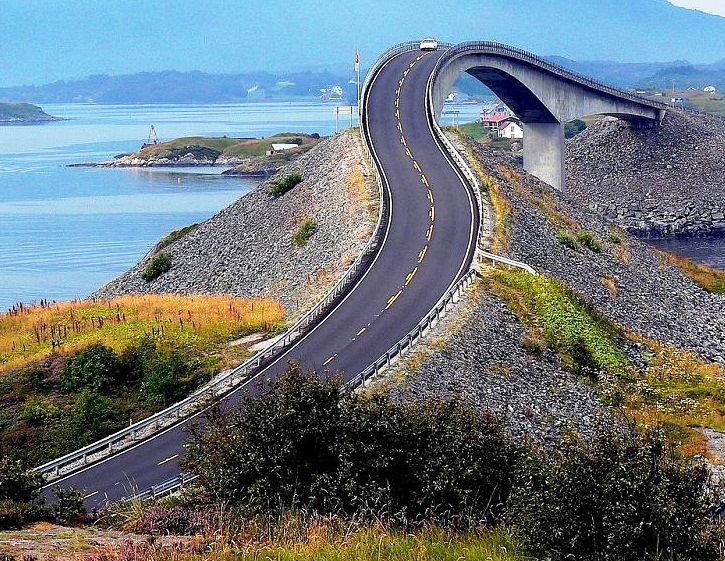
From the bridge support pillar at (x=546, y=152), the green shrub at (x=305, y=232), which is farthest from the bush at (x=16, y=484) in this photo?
the bridge support pillar at (x=546, y=152)

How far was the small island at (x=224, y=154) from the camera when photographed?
175 m

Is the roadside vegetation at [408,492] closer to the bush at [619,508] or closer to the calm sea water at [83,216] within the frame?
the bush at [619,508]

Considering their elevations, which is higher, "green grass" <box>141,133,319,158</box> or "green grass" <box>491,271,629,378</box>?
"green grass" <box>141,133,319,158</box>

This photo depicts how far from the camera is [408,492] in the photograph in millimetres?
18141

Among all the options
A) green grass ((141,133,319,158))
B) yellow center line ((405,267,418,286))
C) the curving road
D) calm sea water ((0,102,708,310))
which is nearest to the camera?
the curving road

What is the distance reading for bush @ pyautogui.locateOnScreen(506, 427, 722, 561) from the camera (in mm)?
14148

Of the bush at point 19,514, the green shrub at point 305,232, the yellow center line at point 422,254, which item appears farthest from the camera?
the green shrub at point 305,232

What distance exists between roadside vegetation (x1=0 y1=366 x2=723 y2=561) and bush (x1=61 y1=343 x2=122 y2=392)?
13.2 metres

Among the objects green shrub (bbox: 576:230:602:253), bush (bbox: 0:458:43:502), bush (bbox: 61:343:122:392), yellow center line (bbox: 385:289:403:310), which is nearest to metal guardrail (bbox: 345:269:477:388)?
yellow center line (bbox: 385:289:403:310)

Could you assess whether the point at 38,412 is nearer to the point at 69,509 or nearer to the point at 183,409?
the point at 183,409

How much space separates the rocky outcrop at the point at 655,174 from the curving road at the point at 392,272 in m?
39.2

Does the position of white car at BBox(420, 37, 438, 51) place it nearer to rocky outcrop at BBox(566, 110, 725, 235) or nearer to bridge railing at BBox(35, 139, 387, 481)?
rocky outcrop at BBox(566, 110, 725, 235)

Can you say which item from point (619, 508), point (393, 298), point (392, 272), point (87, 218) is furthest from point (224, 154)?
point (619, 508)

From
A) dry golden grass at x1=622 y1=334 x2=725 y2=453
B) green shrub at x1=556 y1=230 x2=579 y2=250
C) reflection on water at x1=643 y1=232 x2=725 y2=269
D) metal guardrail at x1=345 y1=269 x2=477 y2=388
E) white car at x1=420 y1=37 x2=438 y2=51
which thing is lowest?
→ reflection on water at x1=643 y1=232 x2=725 y2=269
